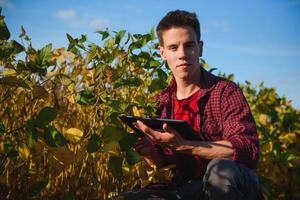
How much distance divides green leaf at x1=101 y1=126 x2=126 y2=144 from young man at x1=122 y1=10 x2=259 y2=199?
164 millimetres

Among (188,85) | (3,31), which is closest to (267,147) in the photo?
Result: (188,85)

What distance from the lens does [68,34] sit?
6.95 ft

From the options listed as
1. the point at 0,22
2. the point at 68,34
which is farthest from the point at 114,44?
the point at 0,22

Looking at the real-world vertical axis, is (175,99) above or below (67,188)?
above

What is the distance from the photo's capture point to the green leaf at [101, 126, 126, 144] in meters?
1.73

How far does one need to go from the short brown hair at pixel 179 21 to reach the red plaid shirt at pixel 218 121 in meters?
0.28

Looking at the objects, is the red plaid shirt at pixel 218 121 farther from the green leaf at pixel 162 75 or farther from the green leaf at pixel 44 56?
the green leaf at pixel 44 56

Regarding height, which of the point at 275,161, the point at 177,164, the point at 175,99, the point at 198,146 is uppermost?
the point at 175,99

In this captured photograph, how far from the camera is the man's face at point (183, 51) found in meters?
2.33

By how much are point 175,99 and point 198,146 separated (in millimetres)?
583

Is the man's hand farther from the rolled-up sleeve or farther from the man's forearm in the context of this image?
the rolled-up sleeve

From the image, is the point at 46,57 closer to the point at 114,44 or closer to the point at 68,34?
the point at 68,34

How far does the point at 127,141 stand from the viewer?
1830 millimetres

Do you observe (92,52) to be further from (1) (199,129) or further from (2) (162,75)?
(1) (199,129)
